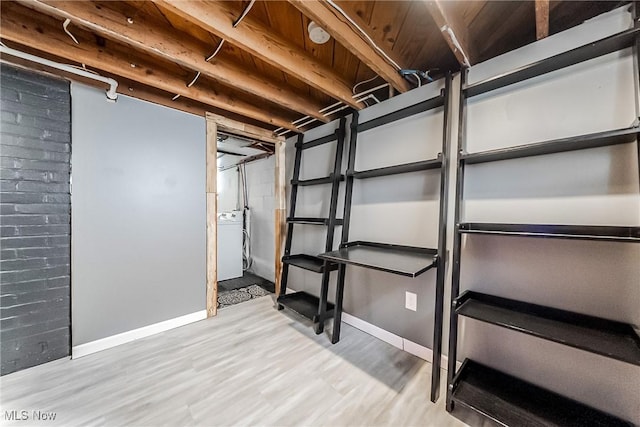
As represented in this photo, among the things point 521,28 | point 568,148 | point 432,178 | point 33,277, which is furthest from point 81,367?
point 521,28

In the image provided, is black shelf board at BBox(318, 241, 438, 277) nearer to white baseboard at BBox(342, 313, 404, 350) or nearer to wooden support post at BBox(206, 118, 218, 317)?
white baseboard at BBox(342, 313, 404, 350)

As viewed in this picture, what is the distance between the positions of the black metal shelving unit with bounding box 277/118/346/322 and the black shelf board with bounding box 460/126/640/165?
117 centimetres

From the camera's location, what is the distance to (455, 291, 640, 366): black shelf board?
986mm

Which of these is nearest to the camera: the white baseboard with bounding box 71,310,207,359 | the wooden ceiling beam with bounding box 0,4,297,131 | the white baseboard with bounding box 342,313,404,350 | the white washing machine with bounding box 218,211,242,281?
the wooden ceiling beam with bounding box 0,4,297,131

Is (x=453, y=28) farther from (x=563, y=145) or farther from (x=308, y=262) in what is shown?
(x=308, y=262)

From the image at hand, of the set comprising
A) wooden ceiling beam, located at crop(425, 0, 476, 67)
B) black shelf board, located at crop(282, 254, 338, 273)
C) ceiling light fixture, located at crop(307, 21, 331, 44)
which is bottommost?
black shelf board, located at crop(282, 254, 338, 273)

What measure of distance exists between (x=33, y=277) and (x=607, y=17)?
12.8 ft

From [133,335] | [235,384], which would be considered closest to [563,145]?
[235,384]

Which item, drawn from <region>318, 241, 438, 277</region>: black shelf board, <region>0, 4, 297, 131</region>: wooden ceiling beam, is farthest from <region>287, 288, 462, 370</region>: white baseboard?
<region>0, 4, 297, 131</region>: wooden ceiling beam

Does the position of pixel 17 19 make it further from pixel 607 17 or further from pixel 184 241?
pixel 607 17

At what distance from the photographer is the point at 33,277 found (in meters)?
1.72

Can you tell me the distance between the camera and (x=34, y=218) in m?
1.72

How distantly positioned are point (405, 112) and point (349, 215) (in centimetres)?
100

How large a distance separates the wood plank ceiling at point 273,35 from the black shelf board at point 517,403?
2058 millimetres
